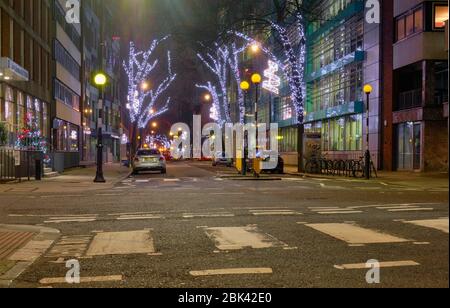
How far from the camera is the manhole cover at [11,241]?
8538mm

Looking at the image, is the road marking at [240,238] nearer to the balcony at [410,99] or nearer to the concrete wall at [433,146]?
the concrete wall at [433,146]

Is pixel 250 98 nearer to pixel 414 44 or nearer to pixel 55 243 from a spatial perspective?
pixel 414 44

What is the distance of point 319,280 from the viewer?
661 cm

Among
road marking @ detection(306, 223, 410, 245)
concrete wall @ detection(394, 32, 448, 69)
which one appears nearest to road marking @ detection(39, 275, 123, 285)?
road marking @ detection(306, 223, 410, 245)

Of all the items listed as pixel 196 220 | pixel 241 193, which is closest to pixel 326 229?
pixel 196 220

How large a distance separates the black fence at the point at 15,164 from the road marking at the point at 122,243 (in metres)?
15.5

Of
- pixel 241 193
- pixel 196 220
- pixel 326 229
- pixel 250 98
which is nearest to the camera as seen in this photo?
pixel 326 229

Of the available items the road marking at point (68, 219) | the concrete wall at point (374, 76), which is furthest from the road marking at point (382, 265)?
the concrete wall at point (374, 76)

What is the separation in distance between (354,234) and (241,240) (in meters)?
1.98

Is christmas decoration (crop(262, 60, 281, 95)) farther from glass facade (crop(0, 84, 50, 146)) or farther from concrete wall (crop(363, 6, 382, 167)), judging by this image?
glass facade (crop(0, 84, 50, 146))

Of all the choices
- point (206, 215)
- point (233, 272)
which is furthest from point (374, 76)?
point (233, 272)

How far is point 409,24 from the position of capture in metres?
35.9

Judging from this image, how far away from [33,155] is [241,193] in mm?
13515

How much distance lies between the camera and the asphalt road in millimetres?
6879
